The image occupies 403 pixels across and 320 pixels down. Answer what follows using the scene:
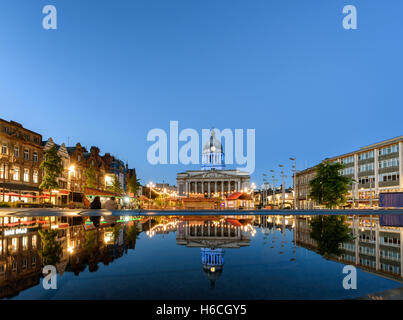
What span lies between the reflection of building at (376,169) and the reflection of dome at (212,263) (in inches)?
2697

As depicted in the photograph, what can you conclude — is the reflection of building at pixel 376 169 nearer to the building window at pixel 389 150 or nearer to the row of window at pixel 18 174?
the building window at pixel 389 150

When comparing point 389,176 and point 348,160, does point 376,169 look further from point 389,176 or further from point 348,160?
point 348,160

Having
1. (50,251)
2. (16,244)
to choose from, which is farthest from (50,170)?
(50,251)

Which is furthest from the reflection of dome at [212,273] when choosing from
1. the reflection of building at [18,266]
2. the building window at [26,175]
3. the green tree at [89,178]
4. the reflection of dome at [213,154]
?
the reflection of dome at [213,154]

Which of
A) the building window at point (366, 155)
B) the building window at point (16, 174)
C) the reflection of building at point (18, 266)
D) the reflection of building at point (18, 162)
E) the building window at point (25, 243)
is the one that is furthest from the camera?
the building window at point (366, 155)

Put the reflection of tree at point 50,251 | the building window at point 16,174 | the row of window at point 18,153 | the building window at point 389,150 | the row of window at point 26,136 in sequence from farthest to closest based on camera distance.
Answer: the building window at point 389,150
the building window at point 16,174
the row of window at point 26,136
the row of window at point 18,153
the reflection of tree at point 50,251

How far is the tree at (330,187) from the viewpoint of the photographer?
52.9 meters

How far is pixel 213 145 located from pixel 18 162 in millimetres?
124740

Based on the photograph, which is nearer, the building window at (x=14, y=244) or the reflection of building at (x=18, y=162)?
the building window at (x=14, y=244)

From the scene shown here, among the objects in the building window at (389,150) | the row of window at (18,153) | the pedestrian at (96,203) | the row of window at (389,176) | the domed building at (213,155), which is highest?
the domed building at (213,155)

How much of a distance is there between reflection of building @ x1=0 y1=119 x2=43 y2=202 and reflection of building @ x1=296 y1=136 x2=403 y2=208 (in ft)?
239

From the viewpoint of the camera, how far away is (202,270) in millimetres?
6660
